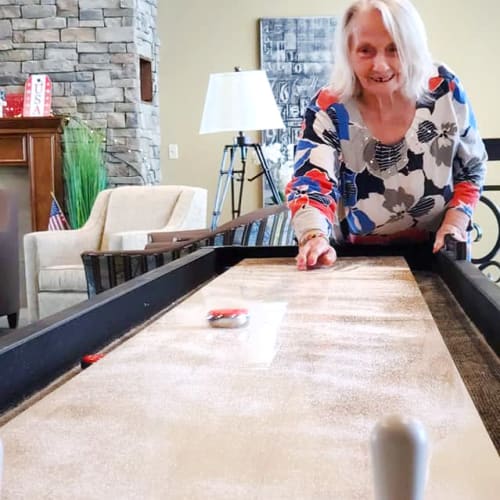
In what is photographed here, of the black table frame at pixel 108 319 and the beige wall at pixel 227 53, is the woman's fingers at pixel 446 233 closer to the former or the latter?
the black table frame at pixel 108 319

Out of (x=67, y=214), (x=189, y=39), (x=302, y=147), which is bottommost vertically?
(x=67, y=214)

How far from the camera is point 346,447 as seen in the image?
1.95ft

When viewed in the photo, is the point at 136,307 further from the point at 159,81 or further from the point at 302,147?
the point at 159,81

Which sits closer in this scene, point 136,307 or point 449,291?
point 136,307

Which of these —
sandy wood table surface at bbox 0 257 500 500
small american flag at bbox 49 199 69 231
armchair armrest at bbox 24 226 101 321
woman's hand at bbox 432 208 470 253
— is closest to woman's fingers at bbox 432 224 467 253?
woman's hand at bbox 432 208 470 253

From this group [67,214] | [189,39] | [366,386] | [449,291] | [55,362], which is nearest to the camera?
[366,386]

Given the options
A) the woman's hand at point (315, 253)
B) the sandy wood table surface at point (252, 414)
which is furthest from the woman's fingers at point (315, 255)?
the sandy wood table surface at point (252, 414)

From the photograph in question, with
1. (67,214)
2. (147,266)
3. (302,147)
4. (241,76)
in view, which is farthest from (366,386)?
(67,214)

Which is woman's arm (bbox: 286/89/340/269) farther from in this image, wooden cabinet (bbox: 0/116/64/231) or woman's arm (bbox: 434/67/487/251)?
wooden cabinet (bbox: 0/116/64/231)

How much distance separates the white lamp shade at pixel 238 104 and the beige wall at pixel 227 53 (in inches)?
56.1

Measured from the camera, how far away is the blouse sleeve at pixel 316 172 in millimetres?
1658

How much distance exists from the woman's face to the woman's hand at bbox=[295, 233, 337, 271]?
358mm

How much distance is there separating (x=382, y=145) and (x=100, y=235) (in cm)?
319

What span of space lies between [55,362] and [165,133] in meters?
5.07
